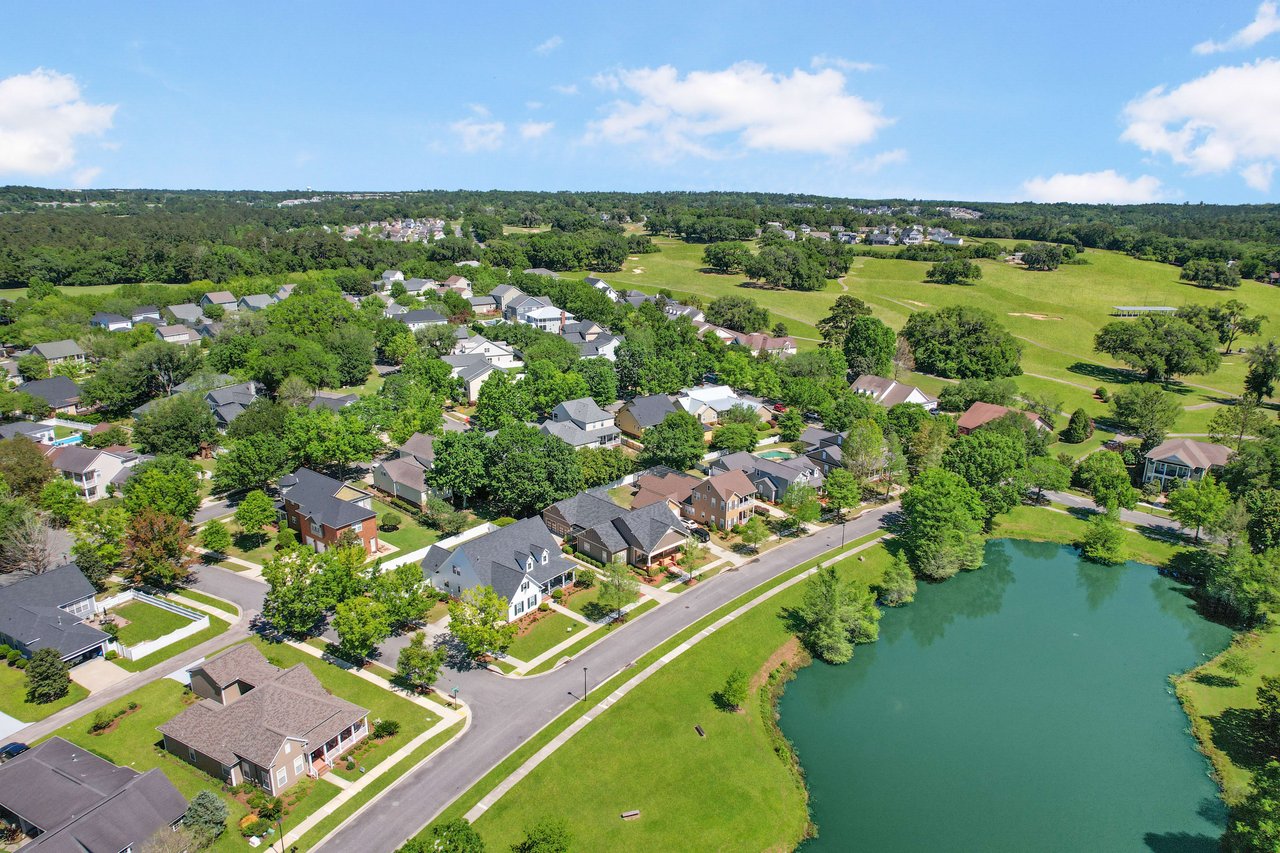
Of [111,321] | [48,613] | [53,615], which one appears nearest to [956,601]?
[53,615]

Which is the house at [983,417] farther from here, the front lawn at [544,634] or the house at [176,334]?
the house at [176,334]

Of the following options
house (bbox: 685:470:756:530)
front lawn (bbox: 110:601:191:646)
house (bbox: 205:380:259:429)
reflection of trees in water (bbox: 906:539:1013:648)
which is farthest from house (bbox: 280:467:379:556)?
reflection of trees in water (bbox: 906:539:1013:648)

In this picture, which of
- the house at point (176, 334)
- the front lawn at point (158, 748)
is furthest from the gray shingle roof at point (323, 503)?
the house at point (176, 334)

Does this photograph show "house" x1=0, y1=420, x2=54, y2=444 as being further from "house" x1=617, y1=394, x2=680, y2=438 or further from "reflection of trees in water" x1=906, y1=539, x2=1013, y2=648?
"reflection of trees in water" x1=906, y1=539, x2=1013, y2=648

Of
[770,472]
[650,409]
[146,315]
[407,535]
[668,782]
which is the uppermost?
[146,315]

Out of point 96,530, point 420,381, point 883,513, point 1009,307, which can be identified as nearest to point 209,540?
point 96,530

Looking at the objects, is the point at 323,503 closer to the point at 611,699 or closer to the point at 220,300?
the point at 611,699
